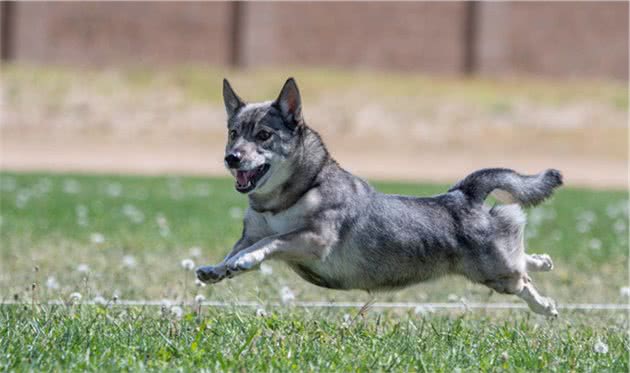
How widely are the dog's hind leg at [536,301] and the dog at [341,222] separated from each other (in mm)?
11

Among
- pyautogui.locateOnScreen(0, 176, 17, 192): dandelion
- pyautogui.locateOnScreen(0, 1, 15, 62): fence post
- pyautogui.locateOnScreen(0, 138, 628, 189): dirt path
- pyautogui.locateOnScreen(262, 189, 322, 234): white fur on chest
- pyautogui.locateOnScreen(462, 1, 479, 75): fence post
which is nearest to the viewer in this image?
pyautogui.locateOnScreen(262, 189, 322, 234): white fur on chest

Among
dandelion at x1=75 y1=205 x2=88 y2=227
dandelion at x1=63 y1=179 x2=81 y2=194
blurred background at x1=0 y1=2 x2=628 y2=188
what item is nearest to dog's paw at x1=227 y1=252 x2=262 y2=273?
dandelion at x1=75 y1=205 x2=88 y2=227

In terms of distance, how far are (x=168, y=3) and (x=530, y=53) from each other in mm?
12855

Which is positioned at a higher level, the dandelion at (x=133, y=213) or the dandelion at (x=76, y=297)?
the dandelion at (x=76, y=297)

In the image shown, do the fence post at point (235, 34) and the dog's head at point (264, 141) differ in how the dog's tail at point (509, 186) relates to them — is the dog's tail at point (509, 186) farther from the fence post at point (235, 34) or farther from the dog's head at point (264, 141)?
the fence post at point (235, 34)

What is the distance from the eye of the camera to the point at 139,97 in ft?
114

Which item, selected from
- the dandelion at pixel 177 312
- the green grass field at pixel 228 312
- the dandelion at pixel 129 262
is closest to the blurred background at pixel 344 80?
the green grass field at pixel 228 312

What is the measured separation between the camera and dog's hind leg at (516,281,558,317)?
21.8ft

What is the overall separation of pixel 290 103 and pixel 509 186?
1.51 metres

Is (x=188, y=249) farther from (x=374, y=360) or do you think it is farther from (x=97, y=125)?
(x=97, y=125)

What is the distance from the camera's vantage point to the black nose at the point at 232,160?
577 cm

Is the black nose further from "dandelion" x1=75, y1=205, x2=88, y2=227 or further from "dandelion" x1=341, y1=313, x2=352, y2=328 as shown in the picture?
"dandelion" x1=75, y1=205, x2=88, y2=227

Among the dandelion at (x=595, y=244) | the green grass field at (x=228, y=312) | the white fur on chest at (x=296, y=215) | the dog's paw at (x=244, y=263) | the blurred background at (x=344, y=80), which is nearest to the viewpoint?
the green grass field at (x=228, y=312)

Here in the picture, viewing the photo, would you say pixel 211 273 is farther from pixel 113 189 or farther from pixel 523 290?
pixel 113 189
